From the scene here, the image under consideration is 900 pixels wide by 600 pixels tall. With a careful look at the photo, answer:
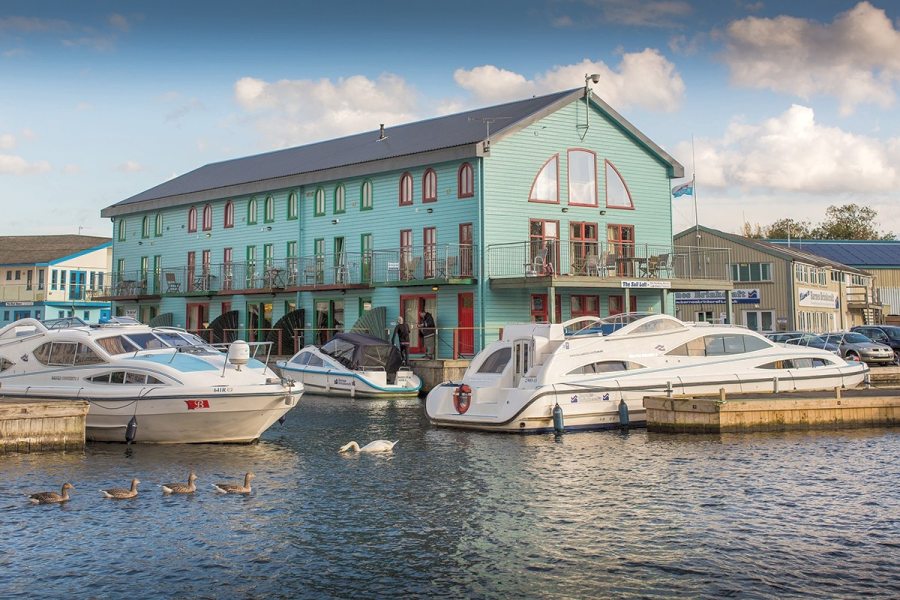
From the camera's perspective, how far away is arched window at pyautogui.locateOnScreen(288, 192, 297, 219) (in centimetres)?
4615

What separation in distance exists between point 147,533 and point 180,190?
42.9 m

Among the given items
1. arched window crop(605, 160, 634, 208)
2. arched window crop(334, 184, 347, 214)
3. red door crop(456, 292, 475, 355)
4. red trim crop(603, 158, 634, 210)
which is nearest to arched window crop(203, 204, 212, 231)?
arched window crop(334, 184, 347, 214)

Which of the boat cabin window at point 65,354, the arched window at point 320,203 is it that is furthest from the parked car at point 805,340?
the boat cabin window at point 65,354

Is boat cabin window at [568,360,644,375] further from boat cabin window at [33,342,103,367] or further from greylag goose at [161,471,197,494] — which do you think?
boat cabin window at [33,342,103,367]

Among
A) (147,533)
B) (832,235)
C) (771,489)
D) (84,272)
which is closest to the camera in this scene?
(147,533)

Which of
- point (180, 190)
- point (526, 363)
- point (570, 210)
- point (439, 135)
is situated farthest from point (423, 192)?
point (180, 190)

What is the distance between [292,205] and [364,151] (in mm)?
4498

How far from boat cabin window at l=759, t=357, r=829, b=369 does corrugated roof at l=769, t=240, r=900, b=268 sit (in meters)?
49.2

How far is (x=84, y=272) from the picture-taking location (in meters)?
70.6

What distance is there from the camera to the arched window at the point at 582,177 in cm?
4034

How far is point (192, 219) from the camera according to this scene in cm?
5188

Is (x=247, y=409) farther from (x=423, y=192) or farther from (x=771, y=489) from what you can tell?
(x=423, y=192)

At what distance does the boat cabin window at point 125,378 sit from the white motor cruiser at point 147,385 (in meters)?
0.02

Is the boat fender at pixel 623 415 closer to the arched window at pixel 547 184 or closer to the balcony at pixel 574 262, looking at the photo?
the balcony at pixel 574 262
